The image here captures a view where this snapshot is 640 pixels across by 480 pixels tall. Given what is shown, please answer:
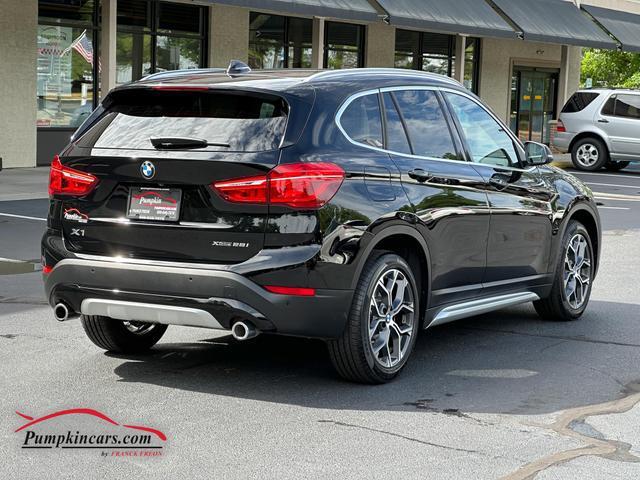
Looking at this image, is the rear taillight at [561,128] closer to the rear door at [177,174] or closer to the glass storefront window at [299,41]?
the glass storefront window at [299,41]

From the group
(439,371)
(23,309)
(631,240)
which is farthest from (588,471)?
(631,240)

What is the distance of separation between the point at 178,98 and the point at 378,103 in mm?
1148

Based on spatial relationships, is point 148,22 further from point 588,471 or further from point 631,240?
point 588,471

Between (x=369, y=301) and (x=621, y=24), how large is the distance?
103 ft

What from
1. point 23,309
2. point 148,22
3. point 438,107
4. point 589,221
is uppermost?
point 148,22

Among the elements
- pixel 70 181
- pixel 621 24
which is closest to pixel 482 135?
pixel 70 181

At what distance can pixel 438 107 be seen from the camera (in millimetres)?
7219

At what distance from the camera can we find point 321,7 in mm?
22797

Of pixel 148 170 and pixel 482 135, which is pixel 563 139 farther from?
pixel 148 170

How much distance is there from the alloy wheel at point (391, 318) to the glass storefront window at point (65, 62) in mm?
16415

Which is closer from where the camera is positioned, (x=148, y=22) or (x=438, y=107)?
(x=438, y=107)

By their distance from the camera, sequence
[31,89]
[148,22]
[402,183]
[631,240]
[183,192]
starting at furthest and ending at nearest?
[148,22] < [31,89] < [631,240] < [402,183] < [183,192]

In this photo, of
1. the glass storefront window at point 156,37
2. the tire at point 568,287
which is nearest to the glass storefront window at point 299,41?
the glass storefront window at point 156,37

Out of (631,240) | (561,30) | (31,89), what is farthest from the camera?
(561,30)
